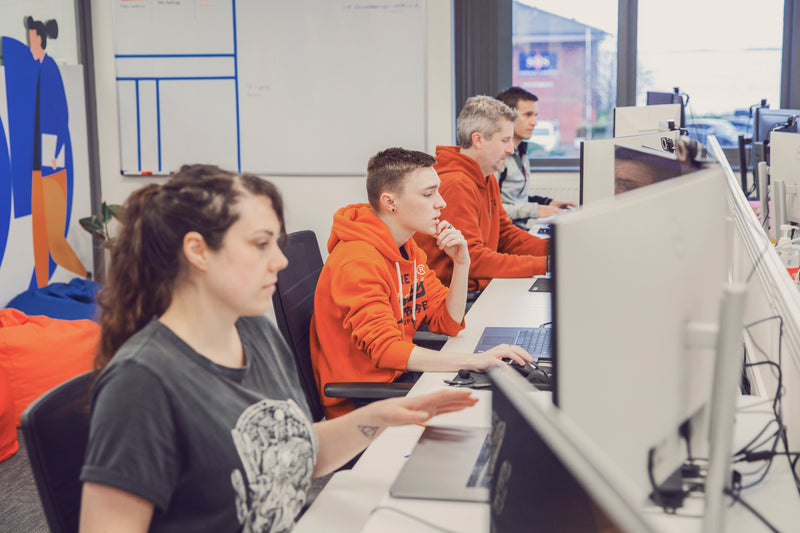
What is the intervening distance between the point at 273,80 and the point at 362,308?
2.77 m

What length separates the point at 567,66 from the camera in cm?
465

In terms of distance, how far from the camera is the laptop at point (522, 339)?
201 cm

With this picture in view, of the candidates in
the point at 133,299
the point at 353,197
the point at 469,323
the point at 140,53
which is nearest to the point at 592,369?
the point at 133,299

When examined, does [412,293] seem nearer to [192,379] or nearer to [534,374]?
[534,374]

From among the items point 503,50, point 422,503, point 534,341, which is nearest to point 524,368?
point 534,341

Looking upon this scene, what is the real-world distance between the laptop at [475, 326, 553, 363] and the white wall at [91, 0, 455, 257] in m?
2.30

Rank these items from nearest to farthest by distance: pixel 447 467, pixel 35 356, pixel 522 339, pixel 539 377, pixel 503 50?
1. pixel 447 467
2. pixel 539 377
3. pixel 522 339
4. pixel 35 356
5. pixel 503 50

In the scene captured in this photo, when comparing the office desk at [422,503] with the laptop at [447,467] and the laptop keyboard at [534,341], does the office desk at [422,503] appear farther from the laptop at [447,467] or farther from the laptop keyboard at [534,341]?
the laptop keyboard at [534,341]

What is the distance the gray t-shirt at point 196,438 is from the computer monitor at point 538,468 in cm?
36

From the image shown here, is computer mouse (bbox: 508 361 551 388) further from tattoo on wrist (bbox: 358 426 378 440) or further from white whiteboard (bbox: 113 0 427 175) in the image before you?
white whiteboard (bbox: 113 0 427 175)

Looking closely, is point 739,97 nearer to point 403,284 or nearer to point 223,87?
point 223,87

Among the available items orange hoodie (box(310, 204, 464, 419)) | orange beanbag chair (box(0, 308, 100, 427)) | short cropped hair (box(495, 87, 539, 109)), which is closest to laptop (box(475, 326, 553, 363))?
orange hoodie (box(310, 204, 464, 419))

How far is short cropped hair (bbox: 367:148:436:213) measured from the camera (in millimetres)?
2164

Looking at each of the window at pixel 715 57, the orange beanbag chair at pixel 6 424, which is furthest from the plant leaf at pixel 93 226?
the window at pixel 715 57
